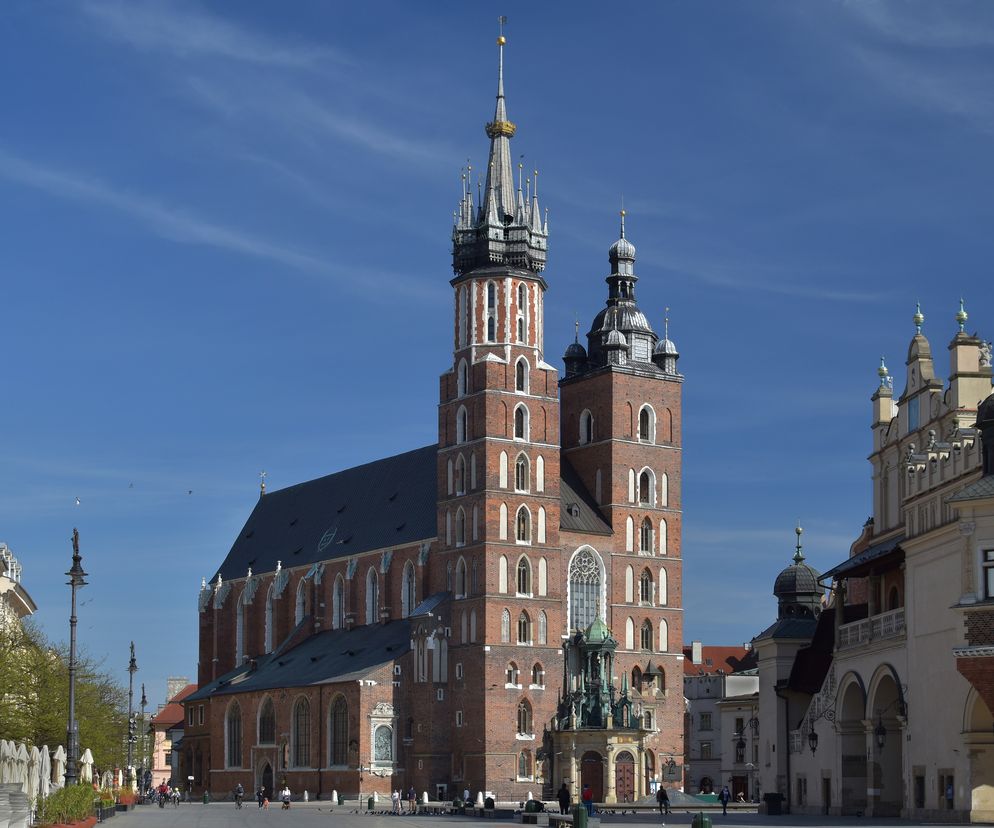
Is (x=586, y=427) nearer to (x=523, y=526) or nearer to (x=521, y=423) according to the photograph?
(x=521, y=423)

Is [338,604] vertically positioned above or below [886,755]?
above

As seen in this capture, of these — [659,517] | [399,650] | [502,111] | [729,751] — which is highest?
[502,111]

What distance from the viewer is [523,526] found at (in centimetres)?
9000

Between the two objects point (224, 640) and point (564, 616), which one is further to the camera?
point (224, 640)

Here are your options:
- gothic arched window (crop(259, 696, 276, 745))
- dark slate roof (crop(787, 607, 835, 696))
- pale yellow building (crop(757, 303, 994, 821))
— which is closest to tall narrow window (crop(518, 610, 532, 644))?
gothic arched window (crop(259, 696, 276, 745))

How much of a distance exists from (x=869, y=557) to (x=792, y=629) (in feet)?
35.9

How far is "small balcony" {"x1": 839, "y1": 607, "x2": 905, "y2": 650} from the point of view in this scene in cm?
5234

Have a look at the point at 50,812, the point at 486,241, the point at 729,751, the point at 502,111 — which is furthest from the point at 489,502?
the point at 50,812

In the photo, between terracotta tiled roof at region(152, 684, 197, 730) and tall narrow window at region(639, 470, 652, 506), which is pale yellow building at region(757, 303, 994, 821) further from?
terracotta tiled roof at region(152, 684, 197, 730)

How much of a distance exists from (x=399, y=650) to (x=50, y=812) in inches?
2088

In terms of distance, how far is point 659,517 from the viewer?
95.5 m

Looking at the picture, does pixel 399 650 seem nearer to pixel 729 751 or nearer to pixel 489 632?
pixel 489 632

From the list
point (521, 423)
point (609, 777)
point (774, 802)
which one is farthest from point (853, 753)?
point (521, 423)

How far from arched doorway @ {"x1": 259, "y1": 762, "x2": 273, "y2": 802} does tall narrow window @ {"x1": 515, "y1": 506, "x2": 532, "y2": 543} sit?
21863 mm
